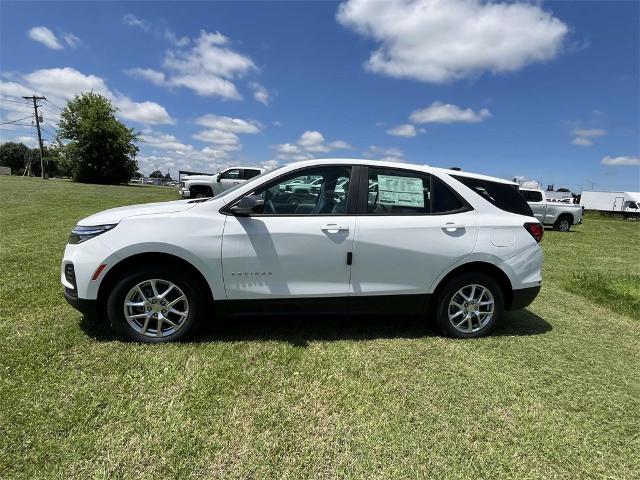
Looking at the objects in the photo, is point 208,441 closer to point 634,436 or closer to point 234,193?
point 234,193

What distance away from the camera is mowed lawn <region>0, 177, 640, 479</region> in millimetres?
2348

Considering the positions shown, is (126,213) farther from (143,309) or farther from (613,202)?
(613,202)

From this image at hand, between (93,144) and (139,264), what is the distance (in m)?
50.2

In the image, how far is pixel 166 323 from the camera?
3.63m

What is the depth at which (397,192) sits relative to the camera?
391 cm

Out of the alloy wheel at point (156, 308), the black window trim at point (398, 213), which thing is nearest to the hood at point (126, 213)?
the alloy wheel at point (156, 308)

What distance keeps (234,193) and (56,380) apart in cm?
195

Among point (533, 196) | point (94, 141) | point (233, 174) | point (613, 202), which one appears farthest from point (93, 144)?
point (613, 202)

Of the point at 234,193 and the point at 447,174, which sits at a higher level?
the point at 447,174

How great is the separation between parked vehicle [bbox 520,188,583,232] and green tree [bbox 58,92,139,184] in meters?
44.4

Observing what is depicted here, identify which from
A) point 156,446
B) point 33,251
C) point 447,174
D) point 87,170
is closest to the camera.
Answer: point 156,446

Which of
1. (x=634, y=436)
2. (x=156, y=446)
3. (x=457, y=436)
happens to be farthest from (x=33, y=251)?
(x=634, y=436)

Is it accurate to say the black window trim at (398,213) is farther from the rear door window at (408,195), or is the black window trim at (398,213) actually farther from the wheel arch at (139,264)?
the wheel arch at (139,264)

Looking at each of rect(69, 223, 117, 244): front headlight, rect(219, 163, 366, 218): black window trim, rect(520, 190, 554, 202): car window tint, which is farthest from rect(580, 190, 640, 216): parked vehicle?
rect(69, 223, 117, 244): front headlight
